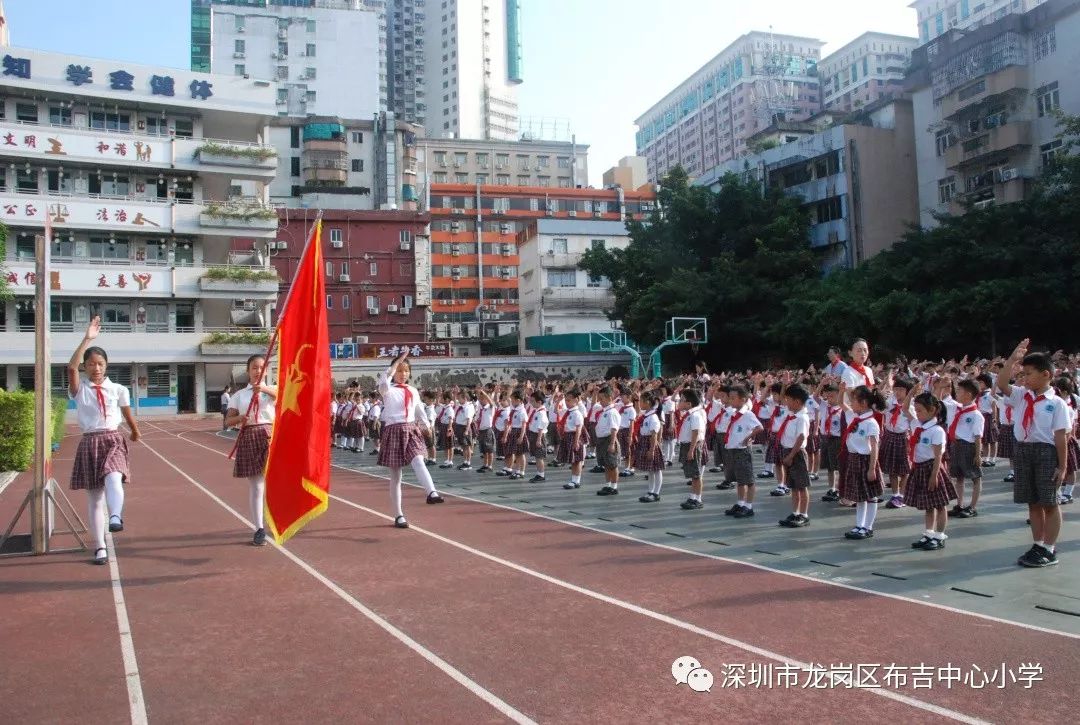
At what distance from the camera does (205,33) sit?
6788 cm

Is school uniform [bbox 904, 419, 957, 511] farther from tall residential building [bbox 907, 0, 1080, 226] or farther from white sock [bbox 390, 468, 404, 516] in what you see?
tall residential building [bbox 907, 0, 1080, 226]

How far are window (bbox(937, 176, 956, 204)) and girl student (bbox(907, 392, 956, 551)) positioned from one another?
1222 inches

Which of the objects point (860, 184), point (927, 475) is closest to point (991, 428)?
point (927, 475)

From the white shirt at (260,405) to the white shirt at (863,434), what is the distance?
5.88m

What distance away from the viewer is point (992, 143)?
3156 cm

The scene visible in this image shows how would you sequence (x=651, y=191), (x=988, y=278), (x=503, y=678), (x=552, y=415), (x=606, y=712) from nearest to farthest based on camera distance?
(x=606, y=712) → (x=503, y=678) → (x=552, y=415) → (x=988, y=278) → (x=651, y=191)

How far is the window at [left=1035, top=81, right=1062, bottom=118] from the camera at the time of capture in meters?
30.4

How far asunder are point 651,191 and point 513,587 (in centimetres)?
6145

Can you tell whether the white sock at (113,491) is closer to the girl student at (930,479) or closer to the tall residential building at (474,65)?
the girl student at (930,479)

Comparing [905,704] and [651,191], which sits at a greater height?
[651,191]

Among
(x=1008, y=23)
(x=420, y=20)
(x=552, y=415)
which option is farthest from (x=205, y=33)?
(x=552, y=415)

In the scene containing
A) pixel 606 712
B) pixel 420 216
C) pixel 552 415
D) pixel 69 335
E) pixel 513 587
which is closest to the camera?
pixel 606 712

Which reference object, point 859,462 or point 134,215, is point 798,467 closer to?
point 859,462

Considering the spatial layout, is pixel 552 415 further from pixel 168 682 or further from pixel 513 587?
pixel 168 682
